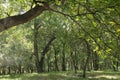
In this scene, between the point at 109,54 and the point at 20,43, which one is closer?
the point at 109,54

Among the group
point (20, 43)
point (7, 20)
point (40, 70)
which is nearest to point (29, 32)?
point (40, 70)

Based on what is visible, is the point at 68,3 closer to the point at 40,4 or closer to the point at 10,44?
the point at 40,4

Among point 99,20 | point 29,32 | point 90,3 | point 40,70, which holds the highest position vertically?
point 29,32

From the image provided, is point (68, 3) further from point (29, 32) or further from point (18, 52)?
point (18, 52)

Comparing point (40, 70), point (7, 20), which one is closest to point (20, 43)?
point (40, 70)

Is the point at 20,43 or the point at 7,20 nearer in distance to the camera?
the point at 7,20

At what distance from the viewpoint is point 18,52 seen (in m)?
52.6

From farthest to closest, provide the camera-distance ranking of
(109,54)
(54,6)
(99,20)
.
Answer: (54,6)
(109,54)
(99,20)

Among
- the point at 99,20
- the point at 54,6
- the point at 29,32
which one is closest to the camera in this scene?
the point at 99,20

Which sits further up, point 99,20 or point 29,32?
point 29,32

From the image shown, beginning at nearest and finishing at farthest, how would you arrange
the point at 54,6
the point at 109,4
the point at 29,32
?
the point at 109,4
the point at 54,6
the point at 29,32

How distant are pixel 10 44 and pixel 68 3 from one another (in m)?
46.6

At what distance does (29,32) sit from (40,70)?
627 cm

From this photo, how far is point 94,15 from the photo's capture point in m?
8.10
